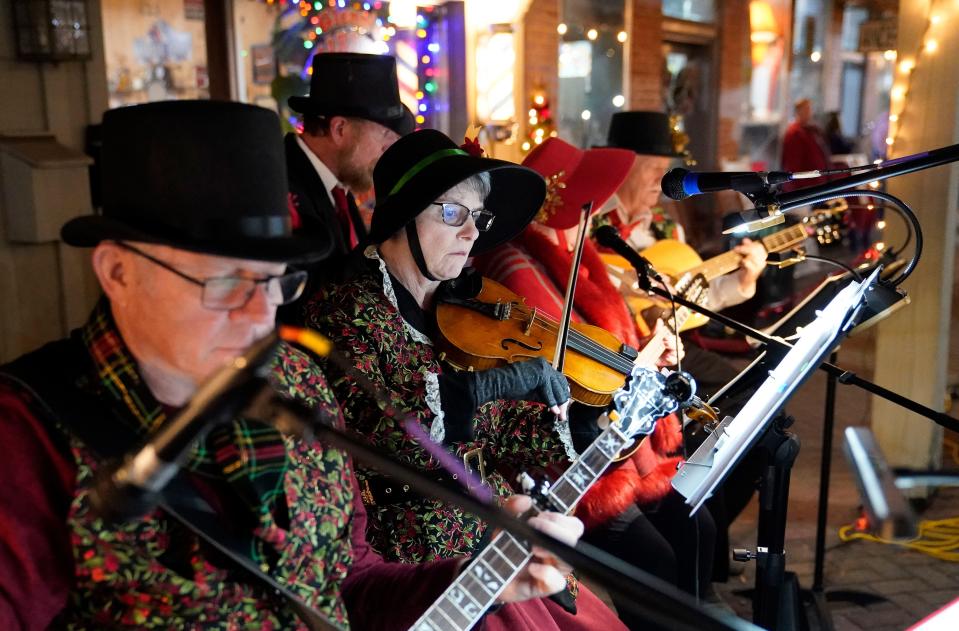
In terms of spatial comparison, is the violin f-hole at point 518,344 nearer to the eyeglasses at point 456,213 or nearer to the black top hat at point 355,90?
the eyeglasses at point 456,213

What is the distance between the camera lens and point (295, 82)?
230 inches

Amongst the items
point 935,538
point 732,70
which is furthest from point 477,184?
point 732,70

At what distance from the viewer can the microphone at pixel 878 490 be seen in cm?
104

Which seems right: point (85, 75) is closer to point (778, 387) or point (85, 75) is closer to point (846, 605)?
point (778, 387)

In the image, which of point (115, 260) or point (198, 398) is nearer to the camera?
point (198, 398)

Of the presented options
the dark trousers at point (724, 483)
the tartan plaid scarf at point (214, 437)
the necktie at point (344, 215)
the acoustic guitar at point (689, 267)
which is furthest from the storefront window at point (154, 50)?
the tartan plaid scarf at point (214, 437)

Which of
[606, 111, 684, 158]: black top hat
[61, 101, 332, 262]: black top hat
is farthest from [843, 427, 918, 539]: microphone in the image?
[606, 111, 684, 158]: black top hat

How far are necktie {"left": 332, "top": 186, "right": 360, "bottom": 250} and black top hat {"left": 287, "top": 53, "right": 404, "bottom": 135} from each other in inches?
11.9

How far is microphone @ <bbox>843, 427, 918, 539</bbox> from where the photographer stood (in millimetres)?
1045

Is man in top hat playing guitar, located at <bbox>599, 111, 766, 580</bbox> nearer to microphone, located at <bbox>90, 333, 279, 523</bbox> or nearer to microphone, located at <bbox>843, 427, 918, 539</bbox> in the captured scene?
microphone, located at <bbox>843, 427, 918, 539</bbox>

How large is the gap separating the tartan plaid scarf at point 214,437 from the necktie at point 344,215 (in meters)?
2.05

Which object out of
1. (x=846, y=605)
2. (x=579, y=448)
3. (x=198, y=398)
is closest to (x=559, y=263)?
(x=579, y=448)

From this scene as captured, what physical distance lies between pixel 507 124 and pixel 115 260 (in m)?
5.97

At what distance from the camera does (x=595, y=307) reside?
10.3 ft
